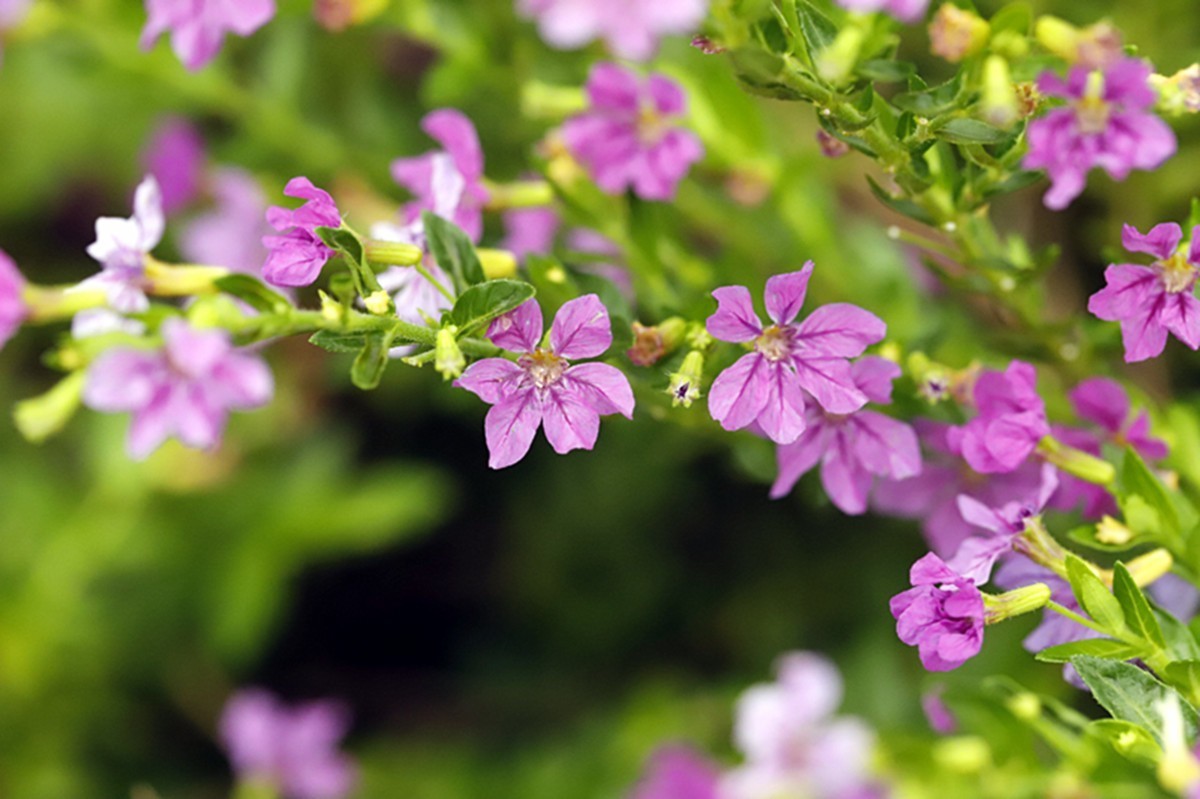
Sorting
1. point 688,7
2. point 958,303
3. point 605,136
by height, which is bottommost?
point 958,303

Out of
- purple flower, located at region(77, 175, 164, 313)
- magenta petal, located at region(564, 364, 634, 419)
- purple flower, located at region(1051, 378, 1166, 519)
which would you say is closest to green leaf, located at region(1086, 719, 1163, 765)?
purple flower, located at region(1051, 378, 1166, 519)

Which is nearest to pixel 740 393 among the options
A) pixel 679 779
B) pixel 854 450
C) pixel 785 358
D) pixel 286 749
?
pixel 785 358

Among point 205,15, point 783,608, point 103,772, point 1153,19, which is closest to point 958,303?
point 1153,19

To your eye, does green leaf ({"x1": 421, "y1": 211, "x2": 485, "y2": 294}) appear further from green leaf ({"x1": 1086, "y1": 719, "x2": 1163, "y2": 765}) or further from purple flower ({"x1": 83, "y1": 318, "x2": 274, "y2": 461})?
green leaf ({"x1": 1086, "y1": 719, "x2": 1163, "y2": 765})

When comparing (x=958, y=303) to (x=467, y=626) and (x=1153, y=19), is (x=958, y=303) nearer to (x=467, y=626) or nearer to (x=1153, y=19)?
(x=1153, y=19)

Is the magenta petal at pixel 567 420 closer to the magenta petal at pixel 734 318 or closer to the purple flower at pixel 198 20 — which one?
the magenta petal at pixel 734 318

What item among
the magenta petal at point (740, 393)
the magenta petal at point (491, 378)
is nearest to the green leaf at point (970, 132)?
the magenta petal at point (740, 393)
